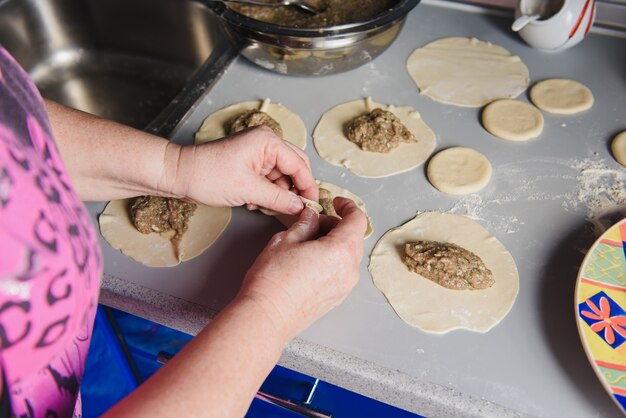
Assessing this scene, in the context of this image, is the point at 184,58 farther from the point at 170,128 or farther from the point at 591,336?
the point at 591,336

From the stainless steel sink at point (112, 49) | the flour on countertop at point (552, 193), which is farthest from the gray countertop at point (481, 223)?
the stainless steel sink at point (112, 49)

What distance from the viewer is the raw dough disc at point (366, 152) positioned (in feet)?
3.99

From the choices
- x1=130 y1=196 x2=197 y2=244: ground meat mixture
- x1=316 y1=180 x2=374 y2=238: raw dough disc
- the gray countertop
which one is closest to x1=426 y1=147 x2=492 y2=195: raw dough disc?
the gray countertop

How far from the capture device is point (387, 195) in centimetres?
116

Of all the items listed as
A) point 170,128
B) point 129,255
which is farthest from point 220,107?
point 129,255

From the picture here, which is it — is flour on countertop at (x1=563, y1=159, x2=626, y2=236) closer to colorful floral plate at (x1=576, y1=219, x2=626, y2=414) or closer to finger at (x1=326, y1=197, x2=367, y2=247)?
colorful floral plate at (x1=576, y1=219, x2=626, y2=414)

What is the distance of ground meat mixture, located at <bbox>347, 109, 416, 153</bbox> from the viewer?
1.23 metres

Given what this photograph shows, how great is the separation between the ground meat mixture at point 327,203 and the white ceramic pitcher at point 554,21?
683 millimetres

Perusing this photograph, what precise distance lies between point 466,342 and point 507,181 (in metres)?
0.41

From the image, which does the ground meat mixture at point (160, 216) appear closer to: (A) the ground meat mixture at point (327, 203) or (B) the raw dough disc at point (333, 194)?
(B) the raw dough disc at point (333, 194)

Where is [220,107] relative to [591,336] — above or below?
above

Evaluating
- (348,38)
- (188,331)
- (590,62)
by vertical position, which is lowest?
(188,331)

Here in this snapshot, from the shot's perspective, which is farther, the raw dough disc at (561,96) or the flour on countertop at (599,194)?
the raw dough disc at (561,96)

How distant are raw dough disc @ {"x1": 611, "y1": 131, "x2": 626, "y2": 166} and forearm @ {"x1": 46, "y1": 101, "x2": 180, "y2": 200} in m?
0.94
